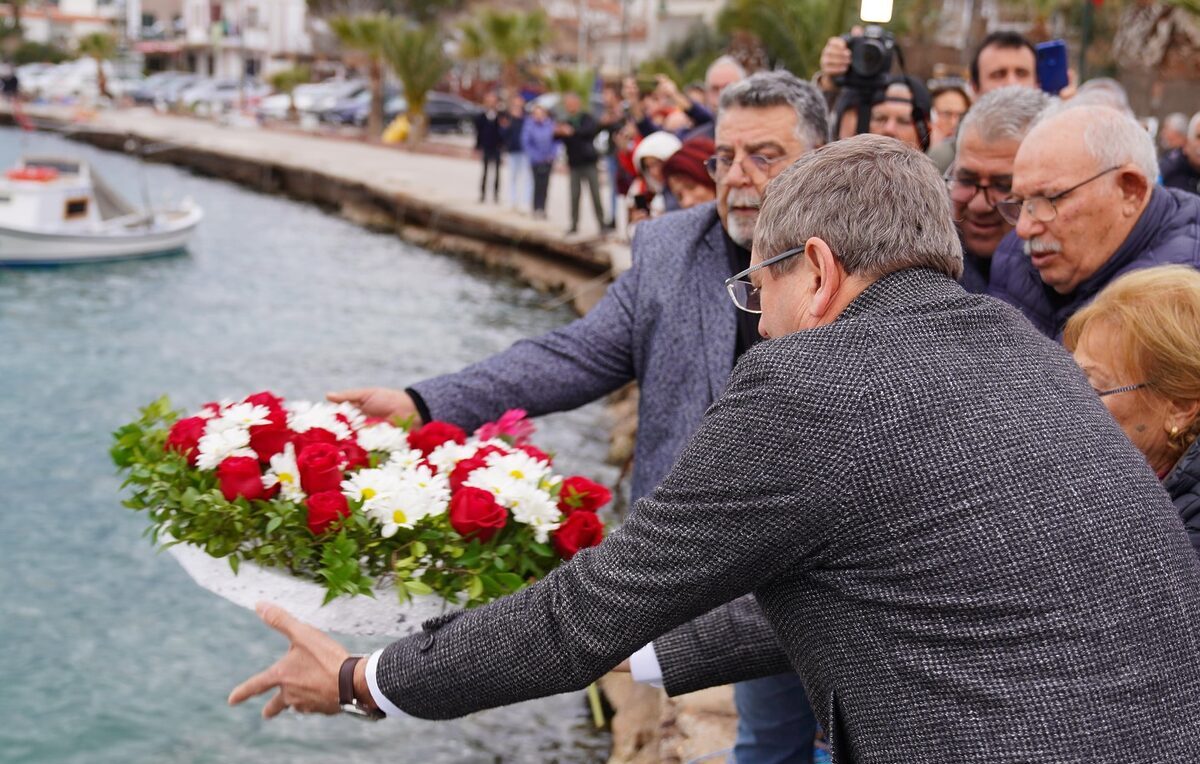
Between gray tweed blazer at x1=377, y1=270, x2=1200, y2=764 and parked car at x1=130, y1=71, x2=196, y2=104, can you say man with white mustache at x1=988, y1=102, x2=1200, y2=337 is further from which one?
parked car at x1=130, y1=71, x2=196, y2=104

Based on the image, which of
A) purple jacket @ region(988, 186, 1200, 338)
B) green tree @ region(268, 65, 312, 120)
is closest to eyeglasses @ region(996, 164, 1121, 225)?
purple jacket @ region(988, 186, 1200, 338)

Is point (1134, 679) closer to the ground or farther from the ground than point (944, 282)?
closer to the ground

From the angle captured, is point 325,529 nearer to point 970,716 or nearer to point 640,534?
point 640,534

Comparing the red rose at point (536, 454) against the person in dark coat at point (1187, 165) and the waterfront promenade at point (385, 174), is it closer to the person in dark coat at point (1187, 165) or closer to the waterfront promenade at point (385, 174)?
the person in dark coat at point (1187, 165)

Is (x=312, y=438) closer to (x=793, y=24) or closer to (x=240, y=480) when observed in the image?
(x=240, y=480)

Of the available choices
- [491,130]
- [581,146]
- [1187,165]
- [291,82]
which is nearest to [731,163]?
A: [1187,165]

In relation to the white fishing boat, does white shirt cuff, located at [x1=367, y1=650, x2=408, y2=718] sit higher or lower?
higher

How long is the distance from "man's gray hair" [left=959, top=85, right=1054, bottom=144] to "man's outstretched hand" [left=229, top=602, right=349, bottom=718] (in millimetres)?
2304

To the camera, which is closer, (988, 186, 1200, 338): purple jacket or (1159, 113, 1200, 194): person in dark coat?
(988, 186, 1200, 338): purple jacket

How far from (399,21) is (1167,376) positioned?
37108mm

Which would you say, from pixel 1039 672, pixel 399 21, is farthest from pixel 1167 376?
pixel 399 21

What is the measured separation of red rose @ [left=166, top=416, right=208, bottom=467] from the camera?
9.44 ft

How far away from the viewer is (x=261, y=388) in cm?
1412

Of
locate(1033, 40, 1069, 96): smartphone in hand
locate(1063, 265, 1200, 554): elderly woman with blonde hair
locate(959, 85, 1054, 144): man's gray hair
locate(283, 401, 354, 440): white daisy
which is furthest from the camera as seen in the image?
locate(1033, 40, 1069, 96): smartphone in hand
